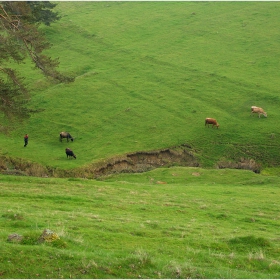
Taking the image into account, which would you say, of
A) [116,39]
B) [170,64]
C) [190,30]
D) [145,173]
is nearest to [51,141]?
[145,173]

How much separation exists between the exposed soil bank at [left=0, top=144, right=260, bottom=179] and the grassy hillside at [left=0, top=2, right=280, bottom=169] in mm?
684

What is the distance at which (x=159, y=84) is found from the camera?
5594cm

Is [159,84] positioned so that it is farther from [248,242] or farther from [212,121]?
[248,242]

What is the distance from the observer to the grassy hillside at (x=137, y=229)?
12.2 m

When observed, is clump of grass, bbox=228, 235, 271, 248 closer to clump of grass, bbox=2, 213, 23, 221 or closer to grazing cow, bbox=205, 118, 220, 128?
clump of grass, bbox=2, 213, 23, 221

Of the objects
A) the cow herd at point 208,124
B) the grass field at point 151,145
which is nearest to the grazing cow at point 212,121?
the cow herd at point 208,124

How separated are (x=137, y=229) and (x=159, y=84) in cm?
3966

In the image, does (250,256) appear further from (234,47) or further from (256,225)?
(234,47)

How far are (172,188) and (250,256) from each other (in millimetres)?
18316

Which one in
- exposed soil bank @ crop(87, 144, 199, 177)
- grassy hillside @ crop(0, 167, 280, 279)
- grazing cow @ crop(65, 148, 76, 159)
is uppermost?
grassy hillside @ crop(0, 167, 280, 279)

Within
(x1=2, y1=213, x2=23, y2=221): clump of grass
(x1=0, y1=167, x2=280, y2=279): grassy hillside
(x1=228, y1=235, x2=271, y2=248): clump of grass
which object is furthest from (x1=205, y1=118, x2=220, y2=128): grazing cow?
(x1=2, y1=213, x2=23, y2=221): clump of grass

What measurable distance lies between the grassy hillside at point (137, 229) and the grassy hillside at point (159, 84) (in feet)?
32.9

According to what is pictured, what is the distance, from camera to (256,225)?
72.8ft

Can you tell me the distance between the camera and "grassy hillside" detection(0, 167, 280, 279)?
1220 cm
